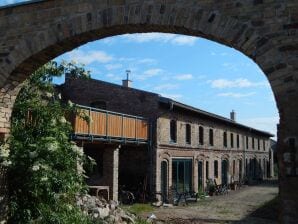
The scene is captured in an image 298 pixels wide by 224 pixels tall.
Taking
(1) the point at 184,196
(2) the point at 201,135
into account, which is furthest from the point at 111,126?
(2) the point at 201,135

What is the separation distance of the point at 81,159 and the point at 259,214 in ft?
35.1

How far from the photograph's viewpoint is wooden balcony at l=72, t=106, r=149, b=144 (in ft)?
50.2

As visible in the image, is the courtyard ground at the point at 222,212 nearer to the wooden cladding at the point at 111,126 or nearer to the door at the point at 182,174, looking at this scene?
the door at the point at 182,174

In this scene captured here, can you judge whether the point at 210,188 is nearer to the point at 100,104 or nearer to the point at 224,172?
the point at 224,172

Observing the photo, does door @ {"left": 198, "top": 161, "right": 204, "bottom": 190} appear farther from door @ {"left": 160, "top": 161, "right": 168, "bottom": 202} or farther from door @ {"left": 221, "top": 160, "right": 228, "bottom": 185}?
door @ {"left": 221, "top": 160, "right": 228, "bottom": 185}

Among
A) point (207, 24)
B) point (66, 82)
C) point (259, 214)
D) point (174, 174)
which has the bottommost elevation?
point (259, 214)

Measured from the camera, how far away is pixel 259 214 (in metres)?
17.9

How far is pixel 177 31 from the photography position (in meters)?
7.01

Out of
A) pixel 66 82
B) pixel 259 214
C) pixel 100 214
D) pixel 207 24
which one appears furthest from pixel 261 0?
pixel 66 82

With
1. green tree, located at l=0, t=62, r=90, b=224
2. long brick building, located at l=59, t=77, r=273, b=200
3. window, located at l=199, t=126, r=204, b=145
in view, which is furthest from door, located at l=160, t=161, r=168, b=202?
green tree, located at l=0, t=62, r=90, b=224

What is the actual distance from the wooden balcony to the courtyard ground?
3.41 meters

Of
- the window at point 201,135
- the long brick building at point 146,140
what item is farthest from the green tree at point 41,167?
the window at point 201,135

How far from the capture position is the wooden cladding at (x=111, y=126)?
15.4 m

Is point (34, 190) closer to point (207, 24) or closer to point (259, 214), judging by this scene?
point (207, 24)
